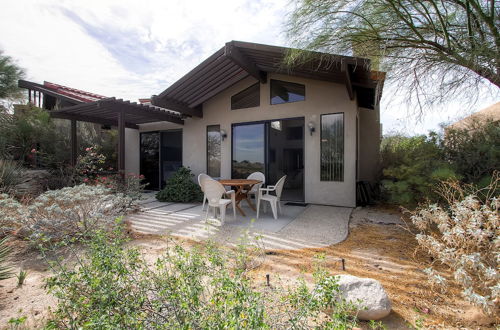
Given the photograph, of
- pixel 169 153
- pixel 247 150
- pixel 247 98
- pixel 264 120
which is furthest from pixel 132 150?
pixel 264 120

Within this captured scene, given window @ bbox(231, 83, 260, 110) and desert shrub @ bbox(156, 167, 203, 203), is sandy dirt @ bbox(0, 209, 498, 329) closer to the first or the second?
desert shrub @ bbox(156, 167, 203, 203)

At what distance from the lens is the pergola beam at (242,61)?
535 centimetres

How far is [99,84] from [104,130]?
199 centimetres

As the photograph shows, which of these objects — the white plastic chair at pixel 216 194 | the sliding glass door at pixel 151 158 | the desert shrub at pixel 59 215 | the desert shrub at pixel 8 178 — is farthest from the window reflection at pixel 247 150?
the desert shrub at pixel 8 178

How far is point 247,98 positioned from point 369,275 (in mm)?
6165

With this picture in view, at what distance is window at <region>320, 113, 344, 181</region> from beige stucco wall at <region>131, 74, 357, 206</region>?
0.12 m

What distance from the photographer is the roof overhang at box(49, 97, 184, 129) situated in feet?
19.8

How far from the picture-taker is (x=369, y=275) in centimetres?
261

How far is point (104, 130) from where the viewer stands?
10516 mm

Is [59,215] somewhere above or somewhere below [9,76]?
below

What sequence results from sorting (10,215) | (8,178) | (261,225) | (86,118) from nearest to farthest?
(10,215), (261,225), (8,178), (86,118)

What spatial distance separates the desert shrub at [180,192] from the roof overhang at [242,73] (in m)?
2.25

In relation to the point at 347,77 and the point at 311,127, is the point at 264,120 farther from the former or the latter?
the point at 347,77

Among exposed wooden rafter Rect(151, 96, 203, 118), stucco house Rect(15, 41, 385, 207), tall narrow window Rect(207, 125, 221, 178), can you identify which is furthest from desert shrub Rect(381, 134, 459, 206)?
exposed wooden rafter Rect(151, 96, 203, 118)
